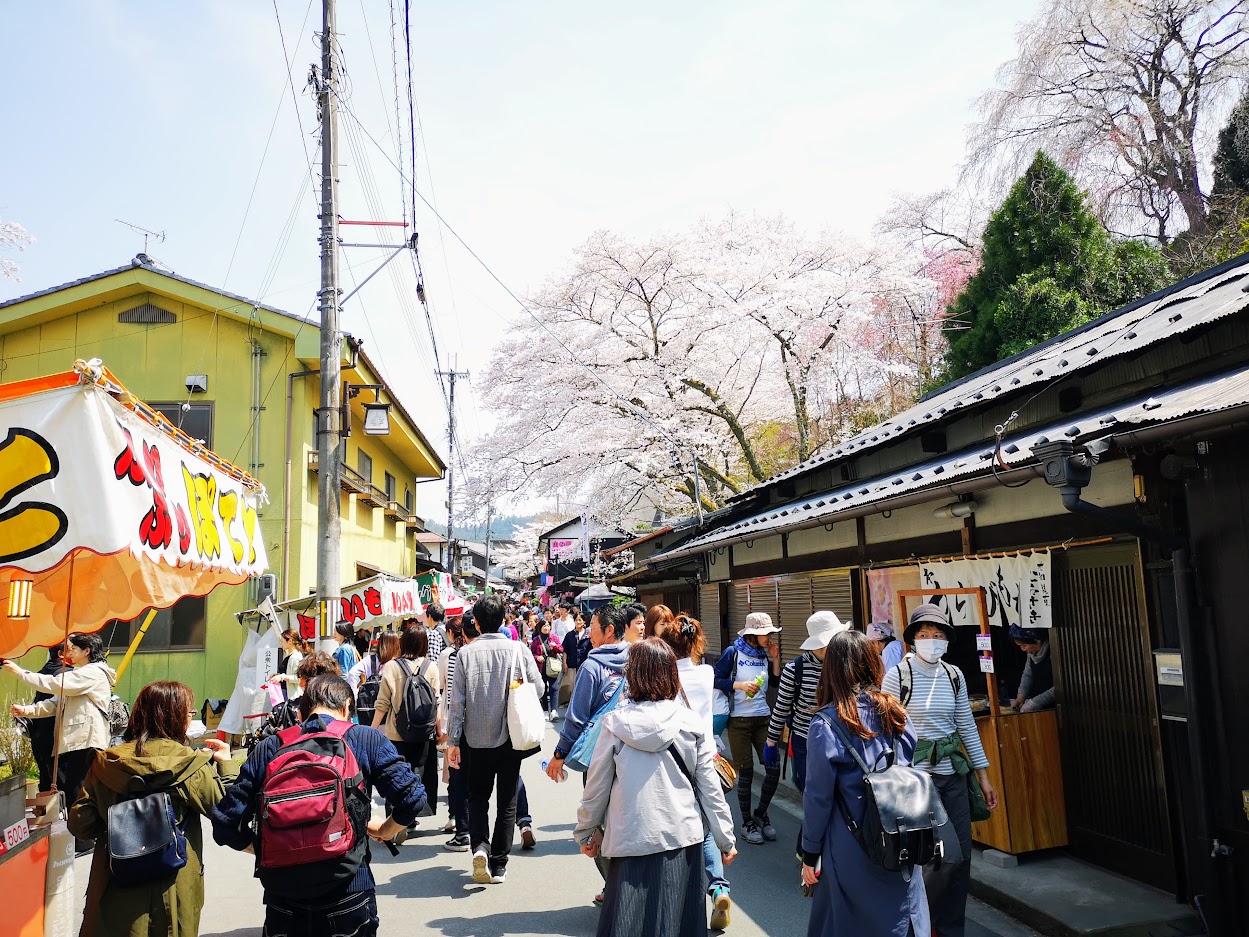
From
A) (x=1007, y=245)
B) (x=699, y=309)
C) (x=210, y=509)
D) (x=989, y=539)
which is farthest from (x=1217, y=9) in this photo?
(x=210, y=509)

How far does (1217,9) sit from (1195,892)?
69.3ft

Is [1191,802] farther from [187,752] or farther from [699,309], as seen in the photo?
[699,309]

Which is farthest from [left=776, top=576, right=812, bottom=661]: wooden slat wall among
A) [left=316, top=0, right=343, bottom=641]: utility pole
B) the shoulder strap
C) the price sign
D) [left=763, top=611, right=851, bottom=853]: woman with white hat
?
the price sign

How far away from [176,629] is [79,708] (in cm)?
825

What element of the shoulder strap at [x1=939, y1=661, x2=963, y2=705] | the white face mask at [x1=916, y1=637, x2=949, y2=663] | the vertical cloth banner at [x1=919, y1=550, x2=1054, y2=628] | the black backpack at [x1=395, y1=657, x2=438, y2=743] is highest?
the vertical cloth banner at [x1=919, y1=550, x2=1054, y2=628]

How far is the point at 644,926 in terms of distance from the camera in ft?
12.6

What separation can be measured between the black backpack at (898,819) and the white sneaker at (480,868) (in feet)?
11.2

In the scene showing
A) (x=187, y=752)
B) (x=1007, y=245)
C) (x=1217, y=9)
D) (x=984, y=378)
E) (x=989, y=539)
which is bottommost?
(x=187, y=752)

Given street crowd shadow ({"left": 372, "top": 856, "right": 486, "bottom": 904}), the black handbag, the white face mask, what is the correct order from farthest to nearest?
1. street crowd shadow ({"left": 372, "top": 856, "right": 486, "bottom": 904})
2. the white face mask
3. the black handbag

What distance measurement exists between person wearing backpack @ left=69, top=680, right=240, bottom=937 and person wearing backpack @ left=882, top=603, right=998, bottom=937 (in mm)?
3679

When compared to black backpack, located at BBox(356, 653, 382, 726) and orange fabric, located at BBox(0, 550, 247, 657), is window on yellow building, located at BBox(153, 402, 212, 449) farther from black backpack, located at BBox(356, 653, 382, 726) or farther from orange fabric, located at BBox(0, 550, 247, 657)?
orange fabric, located at BBox(0, 550, 247, 657)

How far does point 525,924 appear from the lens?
5441mm

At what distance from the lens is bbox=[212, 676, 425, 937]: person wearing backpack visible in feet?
11.6

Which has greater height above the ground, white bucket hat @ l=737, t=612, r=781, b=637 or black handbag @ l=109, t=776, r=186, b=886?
white bucket hat @ l=737, t=612, r=781, b=637
